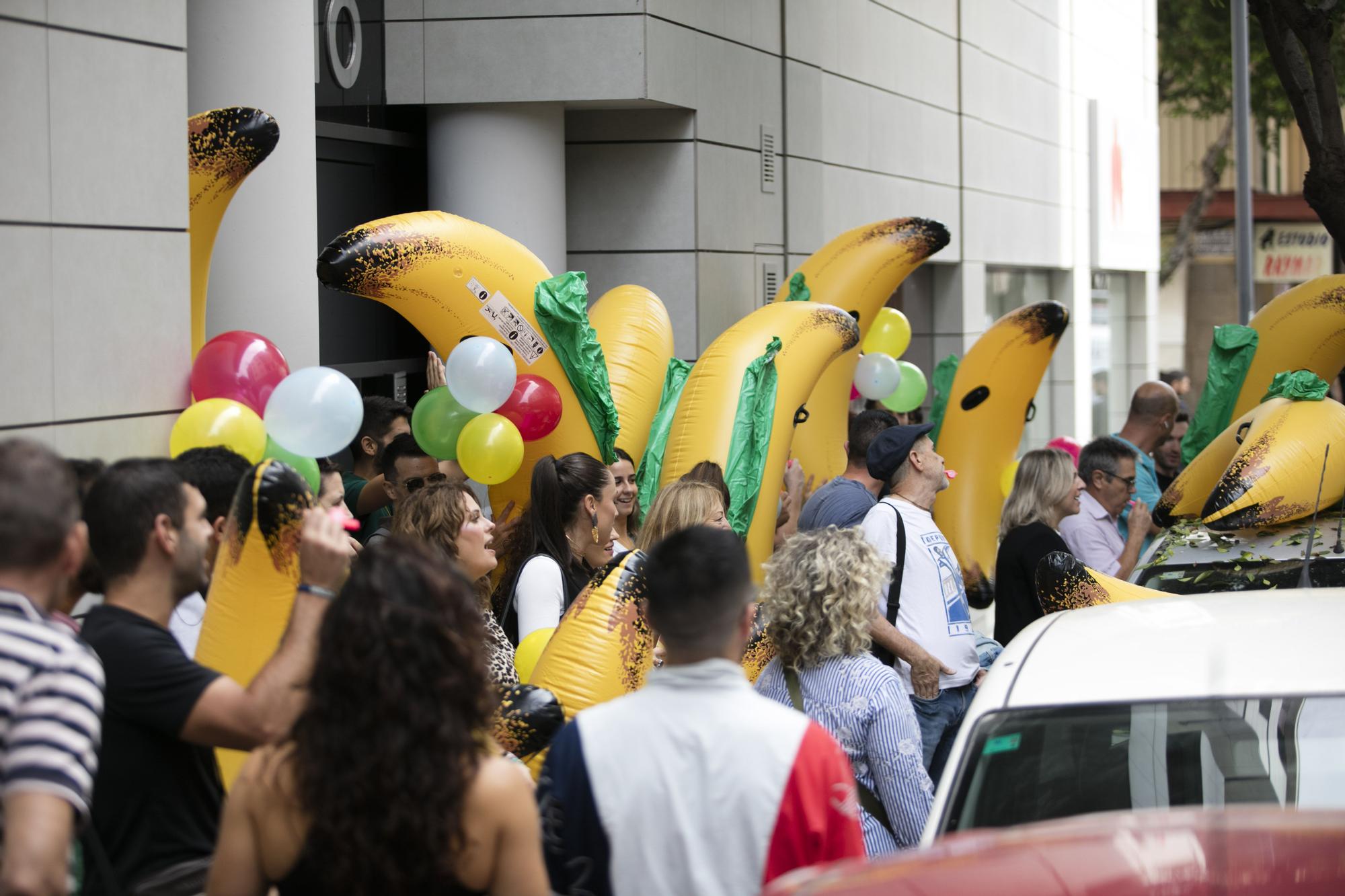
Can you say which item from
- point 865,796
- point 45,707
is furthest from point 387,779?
point 865,796

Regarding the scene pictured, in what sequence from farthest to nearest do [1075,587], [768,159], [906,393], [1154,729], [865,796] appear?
[768,159]
[906,393]
[1075,587]
[865,796]
[1154,729]

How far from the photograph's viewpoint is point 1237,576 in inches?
233

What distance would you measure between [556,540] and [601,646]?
1215 mm

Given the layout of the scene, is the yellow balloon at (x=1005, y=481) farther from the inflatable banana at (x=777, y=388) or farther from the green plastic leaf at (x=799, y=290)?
the inflatable banana at (x=777, y=388)

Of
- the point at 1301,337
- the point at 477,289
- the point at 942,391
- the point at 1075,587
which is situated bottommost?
the point at 1075,587

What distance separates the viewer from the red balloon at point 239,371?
5254 millimetres

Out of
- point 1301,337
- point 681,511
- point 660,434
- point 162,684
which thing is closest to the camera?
point 162,684

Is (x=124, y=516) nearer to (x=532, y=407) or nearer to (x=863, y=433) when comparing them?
(x=532, y=407)

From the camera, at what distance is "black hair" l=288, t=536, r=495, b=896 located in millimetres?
2553

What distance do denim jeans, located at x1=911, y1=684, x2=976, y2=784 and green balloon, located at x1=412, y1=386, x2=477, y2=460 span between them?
2.15 metres

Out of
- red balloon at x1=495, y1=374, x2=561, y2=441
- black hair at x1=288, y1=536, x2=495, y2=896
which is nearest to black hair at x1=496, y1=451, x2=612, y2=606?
red balloon at x1=495, y1=374, x2=561, y2=441

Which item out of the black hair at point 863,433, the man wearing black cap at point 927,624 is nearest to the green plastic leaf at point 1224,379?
the black hair at point 863,433

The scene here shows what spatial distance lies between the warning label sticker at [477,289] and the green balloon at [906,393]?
482 cm

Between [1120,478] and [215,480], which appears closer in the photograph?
[215,480]
